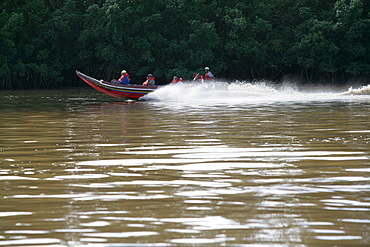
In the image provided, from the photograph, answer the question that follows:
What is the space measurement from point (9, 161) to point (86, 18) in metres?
38.2

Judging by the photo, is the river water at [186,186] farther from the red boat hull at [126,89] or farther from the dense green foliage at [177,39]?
the dense green foliage at [177,39]

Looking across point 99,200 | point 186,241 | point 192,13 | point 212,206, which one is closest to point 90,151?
point 99,200

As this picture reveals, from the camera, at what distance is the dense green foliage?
4362 centimetres

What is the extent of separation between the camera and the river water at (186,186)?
479cm

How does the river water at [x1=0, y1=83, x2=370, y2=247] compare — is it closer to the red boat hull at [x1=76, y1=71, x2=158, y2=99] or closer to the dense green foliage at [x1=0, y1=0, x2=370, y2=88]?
the red boat hull at [x1=76, y1=71, x2=158, y2=99]

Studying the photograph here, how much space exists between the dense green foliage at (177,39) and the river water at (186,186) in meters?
31.4

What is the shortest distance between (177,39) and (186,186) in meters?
40.2

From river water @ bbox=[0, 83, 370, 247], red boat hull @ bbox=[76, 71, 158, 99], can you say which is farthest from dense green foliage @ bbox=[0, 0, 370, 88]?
river water @ bbox=[0, 83, 370, 247]

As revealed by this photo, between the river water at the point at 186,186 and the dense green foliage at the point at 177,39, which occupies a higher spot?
the dense green foliage at the point at 177,39

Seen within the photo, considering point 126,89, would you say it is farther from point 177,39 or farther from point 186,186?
point 177,39

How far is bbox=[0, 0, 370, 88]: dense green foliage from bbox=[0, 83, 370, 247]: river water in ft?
103

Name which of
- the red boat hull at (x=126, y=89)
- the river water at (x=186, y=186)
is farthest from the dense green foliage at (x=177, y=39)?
the river water at (x=186, y=186)

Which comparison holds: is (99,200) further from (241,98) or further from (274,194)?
(241,98)

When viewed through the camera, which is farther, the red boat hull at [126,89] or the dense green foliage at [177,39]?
the dense green foliage at [177,39]
